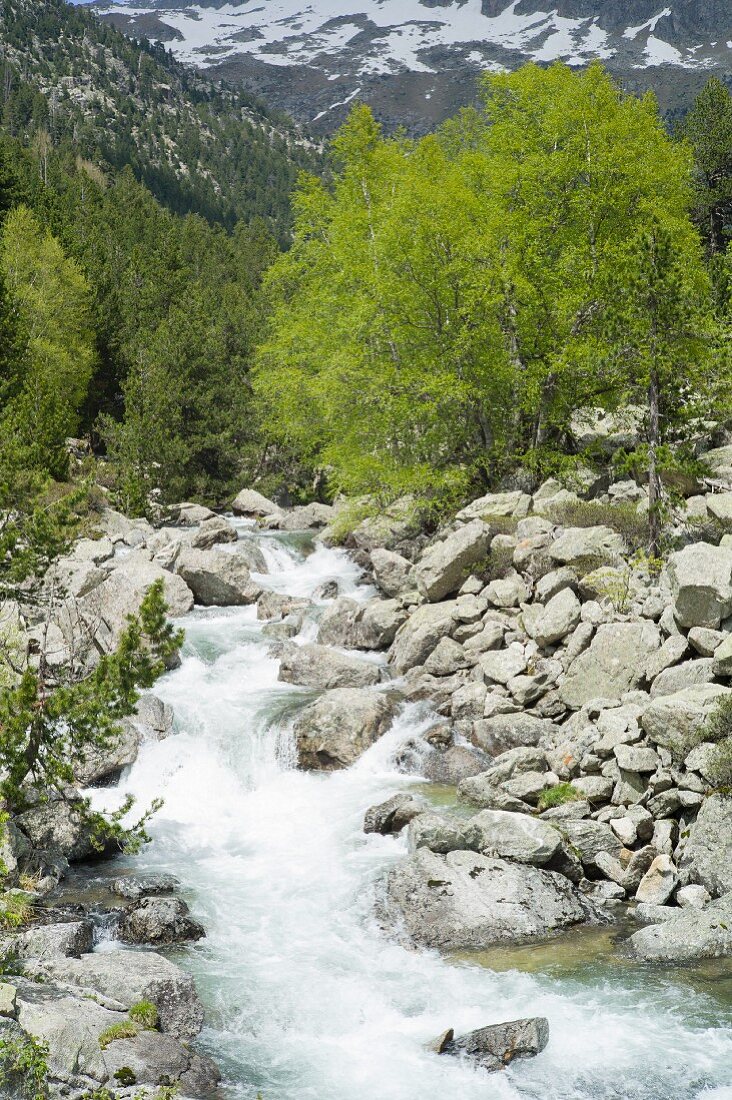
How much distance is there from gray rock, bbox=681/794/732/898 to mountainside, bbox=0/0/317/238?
11728 centimetres

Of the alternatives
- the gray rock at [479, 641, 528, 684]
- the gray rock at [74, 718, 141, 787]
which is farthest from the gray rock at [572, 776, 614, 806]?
the gray rock at [74, 718, 141, 787]

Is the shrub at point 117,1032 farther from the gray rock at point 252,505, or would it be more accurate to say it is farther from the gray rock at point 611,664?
the gray rock at point 252,505

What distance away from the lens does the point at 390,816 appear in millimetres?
14180

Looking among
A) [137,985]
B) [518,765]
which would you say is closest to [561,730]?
[518,765]

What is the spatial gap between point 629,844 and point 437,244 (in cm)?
1793

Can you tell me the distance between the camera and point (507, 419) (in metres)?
26.5

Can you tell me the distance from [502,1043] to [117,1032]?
12.6ft

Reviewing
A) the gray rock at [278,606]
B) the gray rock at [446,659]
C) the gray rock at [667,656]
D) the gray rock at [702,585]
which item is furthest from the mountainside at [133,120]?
the gray rock at [667,656]

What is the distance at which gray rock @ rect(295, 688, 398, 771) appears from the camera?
16797 millimetres

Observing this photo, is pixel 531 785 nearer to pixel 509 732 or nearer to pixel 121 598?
pixel 509 732

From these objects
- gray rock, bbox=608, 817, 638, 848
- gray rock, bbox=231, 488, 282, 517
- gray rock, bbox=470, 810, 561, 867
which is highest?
gray rock, bbox=470, 810, 561, 867

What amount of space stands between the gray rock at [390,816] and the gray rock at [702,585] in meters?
5.79

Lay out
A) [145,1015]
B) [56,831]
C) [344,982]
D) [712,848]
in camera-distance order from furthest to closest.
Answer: [56,831], [712,848], [344,982], [145,1015]

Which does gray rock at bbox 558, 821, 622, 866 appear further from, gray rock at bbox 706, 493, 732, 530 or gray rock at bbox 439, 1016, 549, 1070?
gray rock at bbox 706, 493, 732, 530
